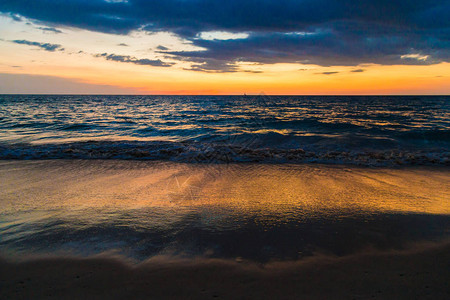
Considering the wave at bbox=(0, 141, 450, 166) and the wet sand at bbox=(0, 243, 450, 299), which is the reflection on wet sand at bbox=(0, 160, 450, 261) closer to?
the wet sand at bbox=(0, 243, 450, 299)

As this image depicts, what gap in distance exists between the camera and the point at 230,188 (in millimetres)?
5820

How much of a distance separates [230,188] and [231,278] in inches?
127

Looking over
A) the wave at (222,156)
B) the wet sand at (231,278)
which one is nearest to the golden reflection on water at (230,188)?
the wave at (222,156)

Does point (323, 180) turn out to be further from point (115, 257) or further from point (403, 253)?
point (115, 257)

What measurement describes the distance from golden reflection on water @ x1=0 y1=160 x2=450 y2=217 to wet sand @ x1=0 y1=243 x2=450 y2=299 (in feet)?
4.89

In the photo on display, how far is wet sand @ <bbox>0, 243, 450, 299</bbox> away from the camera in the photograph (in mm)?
2404

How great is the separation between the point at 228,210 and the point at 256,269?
176 centimetres

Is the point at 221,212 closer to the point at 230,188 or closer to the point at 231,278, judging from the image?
the point at 230,188

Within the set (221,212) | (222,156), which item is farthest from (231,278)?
(222,156)

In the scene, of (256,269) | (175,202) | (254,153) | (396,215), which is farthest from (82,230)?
(254,153)

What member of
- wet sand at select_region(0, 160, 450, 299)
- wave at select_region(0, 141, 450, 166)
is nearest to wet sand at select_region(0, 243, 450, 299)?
wet sand at select_region(0, 160, 450, 299)

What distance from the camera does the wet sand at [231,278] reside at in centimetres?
240

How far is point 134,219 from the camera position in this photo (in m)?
4.07

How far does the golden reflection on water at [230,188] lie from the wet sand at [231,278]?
149 centimetres
